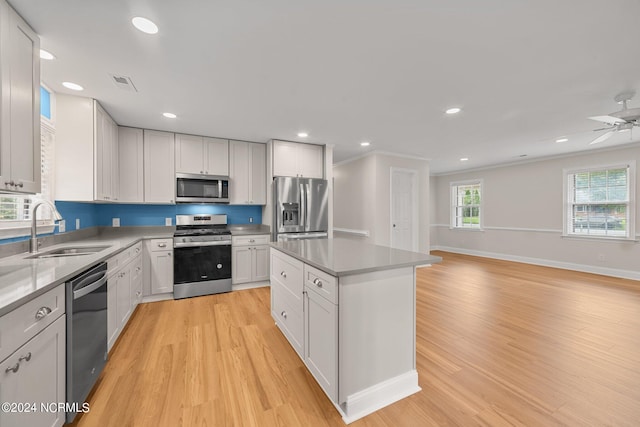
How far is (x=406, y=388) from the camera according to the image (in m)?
1.75

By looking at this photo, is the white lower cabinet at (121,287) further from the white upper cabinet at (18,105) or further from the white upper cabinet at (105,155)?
the white upper cabinet at (18,105)

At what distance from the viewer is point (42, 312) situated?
3.98 ft

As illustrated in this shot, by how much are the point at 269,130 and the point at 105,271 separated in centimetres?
263

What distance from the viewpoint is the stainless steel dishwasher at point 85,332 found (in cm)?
144

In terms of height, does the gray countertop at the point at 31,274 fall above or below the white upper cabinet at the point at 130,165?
below

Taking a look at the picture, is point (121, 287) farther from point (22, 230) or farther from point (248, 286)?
point (248, 286)

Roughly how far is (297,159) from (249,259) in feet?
6.20

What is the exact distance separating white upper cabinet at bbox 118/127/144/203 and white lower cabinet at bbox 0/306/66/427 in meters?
2.66

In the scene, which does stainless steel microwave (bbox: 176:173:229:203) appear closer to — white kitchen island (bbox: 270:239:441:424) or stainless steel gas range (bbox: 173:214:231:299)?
stainless steel gas range (bbox: 173:214:231:299)

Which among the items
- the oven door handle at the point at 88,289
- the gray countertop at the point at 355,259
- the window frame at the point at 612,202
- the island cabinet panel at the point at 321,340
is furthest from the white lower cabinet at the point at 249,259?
the window frame at the point at 612,202

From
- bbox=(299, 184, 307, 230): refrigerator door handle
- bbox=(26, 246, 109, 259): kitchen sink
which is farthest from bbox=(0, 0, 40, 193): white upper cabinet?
bbox=(299, 184, 307, 230): refrigerator door handle

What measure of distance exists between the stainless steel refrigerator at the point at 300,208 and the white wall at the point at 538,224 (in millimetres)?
5066

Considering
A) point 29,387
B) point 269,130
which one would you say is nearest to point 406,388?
point 29,387

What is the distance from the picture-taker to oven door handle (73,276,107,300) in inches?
58.9
